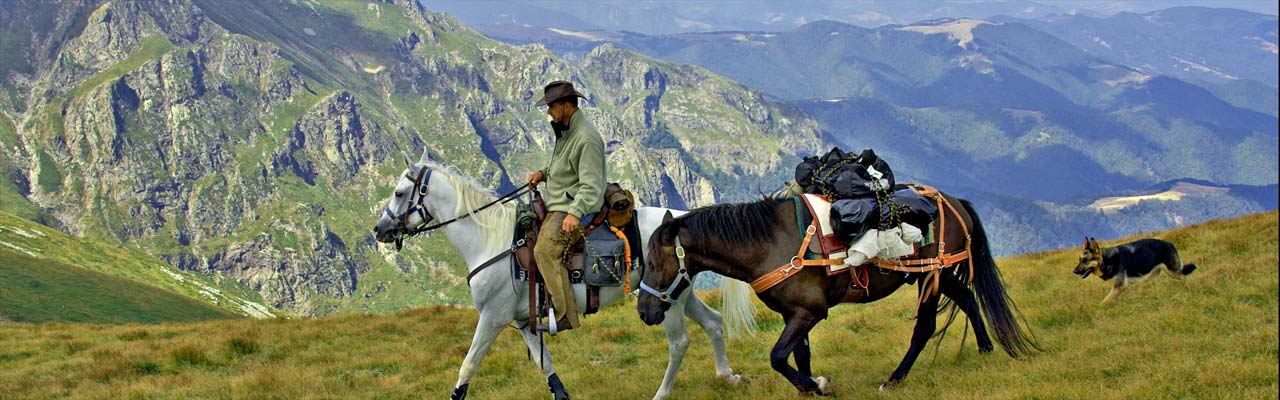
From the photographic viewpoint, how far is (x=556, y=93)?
8.99 meters

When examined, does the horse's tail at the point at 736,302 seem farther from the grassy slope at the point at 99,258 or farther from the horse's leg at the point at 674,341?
the grassy slope at the point at 99,258

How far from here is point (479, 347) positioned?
9.30 meters

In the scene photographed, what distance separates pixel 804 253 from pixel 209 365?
11451 mm

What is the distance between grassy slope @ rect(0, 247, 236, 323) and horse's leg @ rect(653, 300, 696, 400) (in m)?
75.7

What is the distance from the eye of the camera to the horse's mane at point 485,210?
31.9 ft

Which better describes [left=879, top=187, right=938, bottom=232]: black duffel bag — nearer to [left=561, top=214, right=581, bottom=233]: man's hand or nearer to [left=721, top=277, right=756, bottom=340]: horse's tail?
[left=721, top=277, right=756, bottom=340]: horse's tail

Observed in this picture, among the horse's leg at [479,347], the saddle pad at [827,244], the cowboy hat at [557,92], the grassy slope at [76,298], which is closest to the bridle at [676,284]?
the saddle pad at [827,244]

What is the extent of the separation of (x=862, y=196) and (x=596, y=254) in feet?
10.7

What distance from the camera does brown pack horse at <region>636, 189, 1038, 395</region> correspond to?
315 inches

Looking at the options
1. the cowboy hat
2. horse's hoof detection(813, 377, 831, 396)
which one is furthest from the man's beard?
horse's hoof detection(813, 377, 831, 396)

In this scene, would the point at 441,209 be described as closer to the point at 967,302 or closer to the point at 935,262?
the point at 935,262

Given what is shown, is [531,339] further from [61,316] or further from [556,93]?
[61,316]

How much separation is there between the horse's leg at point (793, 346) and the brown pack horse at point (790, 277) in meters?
0.01

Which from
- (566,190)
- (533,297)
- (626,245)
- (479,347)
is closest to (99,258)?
(479,347)
